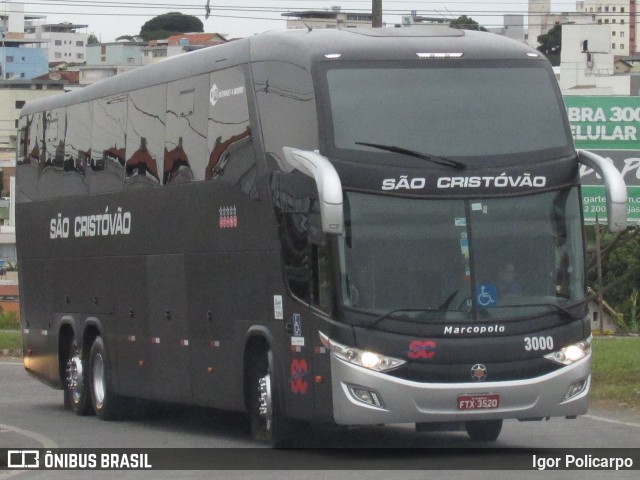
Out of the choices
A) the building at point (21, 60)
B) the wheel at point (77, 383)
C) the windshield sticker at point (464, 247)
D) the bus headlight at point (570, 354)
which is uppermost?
the windshield sticker at point (464, 247)

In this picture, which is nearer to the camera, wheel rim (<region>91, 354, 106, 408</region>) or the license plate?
the license plate

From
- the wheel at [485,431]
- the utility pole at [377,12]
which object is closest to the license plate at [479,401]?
the wheel at [485,431]

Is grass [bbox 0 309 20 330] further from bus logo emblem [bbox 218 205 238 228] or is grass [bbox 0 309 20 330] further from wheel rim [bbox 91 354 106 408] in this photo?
bus logo emblem [bbox 218 205 238 228]

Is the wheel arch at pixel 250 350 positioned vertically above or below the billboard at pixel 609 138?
above

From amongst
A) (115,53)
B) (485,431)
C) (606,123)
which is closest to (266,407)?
(485,431)

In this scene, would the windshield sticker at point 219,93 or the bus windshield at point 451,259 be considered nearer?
the bus windshield at point 451,259

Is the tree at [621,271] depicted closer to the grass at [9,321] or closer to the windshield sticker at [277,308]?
the grass at [9,321]

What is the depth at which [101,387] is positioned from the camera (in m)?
21.2

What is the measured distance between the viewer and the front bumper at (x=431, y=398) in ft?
45.5

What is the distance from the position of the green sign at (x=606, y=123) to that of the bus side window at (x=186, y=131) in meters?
22.1

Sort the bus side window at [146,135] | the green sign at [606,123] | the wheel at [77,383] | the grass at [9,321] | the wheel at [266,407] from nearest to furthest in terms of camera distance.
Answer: the wheel at [266,407] → the bus side window at [146,135] → the wheel at [77,383] → the green sign at [606,123] → the grass at [9,321]

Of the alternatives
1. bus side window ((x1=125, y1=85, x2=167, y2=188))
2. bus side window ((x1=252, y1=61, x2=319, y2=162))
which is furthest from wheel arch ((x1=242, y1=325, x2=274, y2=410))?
bus side window ((x1=125, y1=85, x2=167, y2=188))

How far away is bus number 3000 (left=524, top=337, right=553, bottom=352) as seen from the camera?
1416cm

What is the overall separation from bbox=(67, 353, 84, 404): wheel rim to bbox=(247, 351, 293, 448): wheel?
592 centimetres
